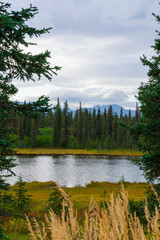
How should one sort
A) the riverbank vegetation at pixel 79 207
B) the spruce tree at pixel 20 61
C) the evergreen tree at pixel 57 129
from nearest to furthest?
1. the riverbank vegetation at pixel 79 207
2. the spruce tree at pixel 20 61
3. the evergreen tree at pixel 57 129

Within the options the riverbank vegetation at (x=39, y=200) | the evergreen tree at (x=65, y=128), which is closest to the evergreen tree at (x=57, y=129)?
the evergreen tree at (x=65, y=128)

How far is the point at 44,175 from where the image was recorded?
44.0m

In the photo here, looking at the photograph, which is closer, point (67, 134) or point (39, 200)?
point (39, 200)

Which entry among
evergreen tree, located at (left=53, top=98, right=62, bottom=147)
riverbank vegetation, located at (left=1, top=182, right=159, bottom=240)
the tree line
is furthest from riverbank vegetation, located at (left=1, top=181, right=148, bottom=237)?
evergreen tree, located at (left=53, top=98, right=62, bottom=147)

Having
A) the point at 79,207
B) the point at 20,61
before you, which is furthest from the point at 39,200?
the point at 20,61

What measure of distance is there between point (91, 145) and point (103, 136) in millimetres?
12231

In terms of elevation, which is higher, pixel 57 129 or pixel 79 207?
pixel 57 129

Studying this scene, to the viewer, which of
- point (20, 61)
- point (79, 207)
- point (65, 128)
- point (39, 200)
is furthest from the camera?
point (65, 128)

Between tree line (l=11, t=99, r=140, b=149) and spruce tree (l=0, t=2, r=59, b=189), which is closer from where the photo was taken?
spruce tree (l=0, t=2, r=59, b=189)

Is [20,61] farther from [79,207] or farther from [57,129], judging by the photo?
[57,129]

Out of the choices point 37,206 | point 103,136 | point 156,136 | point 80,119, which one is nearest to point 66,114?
point 80,119

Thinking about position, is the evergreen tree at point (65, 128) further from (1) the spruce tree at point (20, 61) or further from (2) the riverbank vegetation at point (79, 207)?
(1) the spruce tree at point (20, 61)

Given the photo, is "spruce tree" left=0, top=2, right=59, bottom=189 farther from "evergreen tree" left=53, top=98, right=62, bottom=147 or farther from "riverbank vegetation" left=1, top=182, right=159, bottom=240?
"evergreen tree" left=53, top=98, right=62, bottom=147

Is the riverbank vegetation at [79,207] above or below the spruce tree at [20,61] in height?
below
